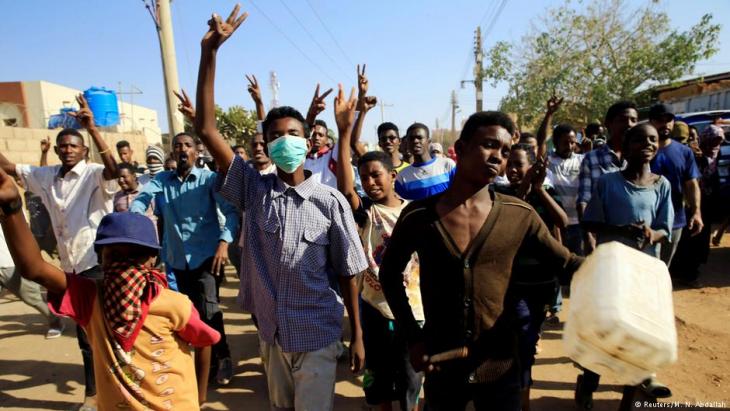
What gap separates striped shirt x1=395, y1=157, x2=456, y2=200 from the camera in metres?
3.32

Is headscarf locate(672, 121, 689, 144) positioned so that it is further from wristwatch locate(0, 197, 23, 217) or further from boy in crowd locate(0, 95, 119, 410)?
wristwatch locate(0, 197, 23, 217)

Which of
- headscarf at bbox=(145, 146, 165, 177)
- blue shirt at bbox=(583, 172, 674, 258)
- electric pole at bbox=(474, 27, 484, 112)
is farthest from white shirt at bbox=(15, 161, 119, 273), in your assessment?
electric pole at bbox=(474, 27, 484, 112)

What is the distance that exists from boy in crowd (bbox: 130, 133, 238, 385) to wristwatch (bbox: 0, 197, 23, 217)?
183cm

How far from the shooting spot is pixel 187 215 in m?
3.50

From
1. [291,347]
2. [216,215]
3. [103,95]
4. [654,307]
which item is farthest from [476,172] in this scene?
[103,95]

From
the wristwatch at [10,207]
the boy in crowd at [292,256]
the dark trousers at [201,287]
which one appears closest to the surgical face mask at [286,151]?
the boy in crowd at [292,256]

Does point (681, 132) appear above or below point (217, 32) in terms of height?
below

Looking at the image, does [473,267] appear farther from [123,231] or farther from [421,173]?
[421,173]

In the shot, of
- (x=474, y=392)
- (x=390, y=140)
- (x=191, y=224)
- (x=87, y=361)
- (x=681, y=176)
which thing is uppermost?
(x=390, y=140)

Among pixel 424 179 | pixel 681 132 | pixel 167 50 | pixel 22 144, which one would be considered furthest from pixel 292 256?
pixel 22 144

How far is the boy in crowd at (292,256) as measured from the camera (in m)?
2.15

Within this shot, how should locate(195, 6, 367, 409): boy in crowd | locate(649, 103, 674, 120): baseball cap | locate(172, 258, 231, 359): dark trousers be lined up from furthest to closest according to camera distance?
locate(649, 103, 674, 120): baseball cap, locate(172, 258, 231, 359): dark trousers, locate(195, 6, 367, 409): boy in crowd

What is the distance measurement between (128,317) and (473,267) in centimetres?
152

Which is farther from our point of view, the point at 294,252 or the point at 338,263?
the point at 338,263
